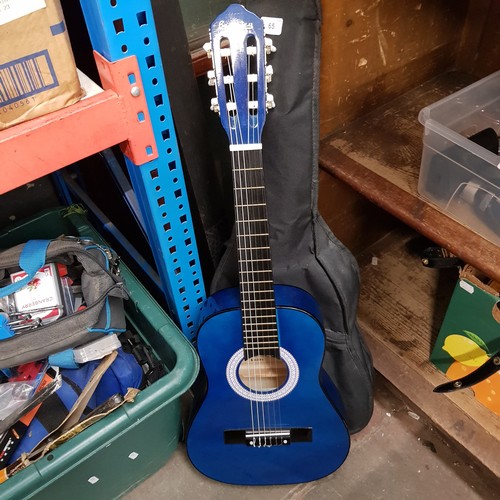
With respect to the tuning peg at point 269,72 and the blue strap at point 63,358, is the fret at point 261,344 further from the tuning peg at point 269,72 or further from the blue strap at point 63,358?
the tuning peg at point 269,72

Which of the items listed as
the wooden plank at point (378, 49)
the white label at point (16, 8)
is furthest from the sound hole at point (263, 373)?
the white label at point (16, 8)

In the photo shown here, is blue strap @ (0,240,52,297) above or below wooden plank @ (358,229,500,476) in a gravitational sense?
above

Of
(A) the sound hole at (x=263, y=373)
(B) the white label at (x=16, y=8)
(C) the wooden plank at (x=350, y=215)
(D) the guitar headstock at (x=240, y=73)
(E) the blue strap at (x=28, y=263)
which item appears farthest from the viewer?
(C) the wooden plank at (x=350, y=215)

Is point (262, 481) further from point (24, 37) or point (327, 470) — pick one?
point (24, 37)

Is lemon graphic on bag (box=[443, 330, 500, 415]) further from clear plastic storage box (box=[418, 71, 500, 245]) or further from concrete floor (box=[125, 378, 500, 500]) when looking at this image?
clear plastic storage box (box=[418, 71, 500, 245])

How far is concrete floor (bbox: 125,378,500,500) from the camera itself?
3.87 ft

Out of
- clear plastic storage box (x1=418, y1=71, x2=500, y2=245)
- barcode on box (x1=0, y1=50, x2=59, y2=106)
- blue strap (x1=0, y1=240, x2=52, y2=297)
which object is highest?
barcode on box (x1=0, y1=50, x2=59, y2=106)

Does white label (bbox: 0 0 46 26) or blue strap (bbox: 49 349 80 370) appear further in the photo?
blue strap (bbox: 49 349 80 370)

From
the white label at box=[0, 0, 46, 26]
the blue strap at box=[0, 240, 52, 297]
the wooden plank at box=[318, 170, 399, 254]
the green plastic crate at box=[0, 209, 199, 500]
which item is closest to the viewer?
the white label at box=[0, 0, 46, 26]

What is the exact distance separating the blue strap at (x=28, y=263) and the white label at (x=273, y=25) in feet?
1.86

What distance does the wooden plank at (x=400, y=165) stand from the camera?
0.90 meters

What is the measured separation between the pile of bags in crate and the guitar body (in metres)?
0.14

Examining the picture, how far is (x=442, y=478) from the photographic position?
1194 millimetres

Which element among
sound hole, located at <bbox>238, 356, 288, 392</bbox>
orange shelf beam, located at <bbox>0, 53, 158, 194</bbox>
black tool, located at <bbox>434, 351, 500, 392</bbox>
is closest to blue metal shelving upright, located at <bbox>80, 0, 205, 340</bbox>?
Answer: orange shelf beam, located at <bbox>0, 53, 158, 194</bbox>
